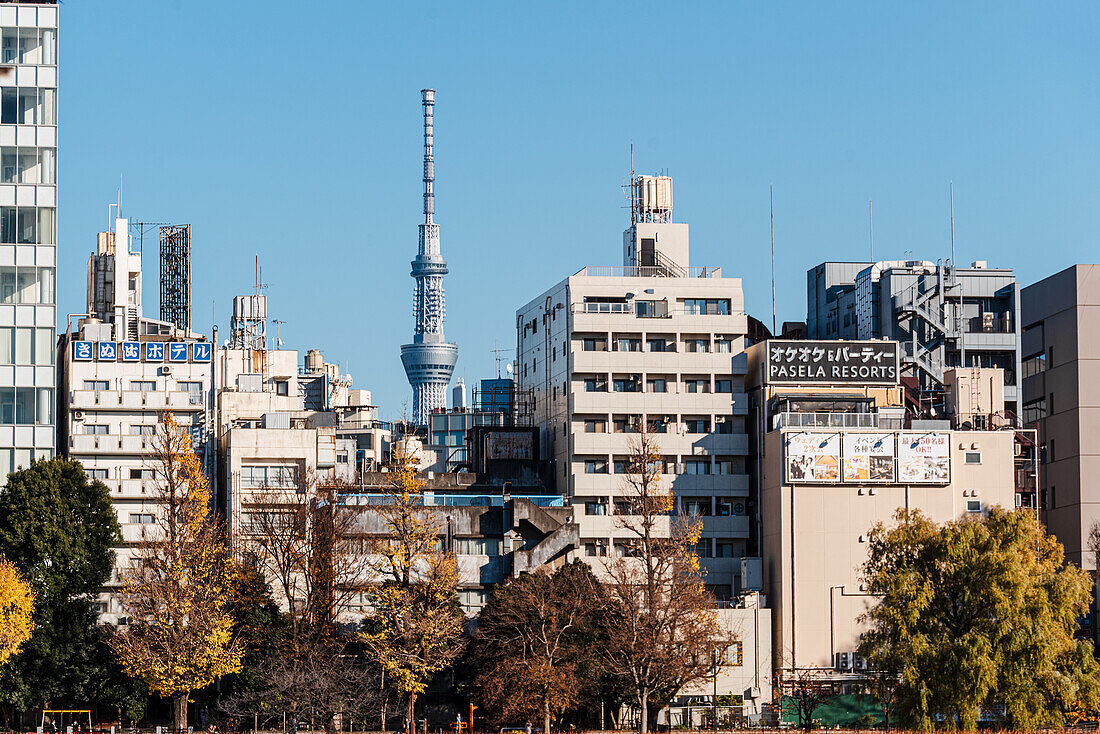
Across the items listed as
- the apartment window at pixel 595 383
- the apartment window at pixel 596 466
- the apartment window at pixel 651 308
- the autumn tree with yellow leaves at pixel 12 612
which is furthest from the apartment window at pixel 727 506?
the autumn tree with yellow leaves at pixel 12 612

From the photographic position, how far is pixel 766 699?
10544 cm

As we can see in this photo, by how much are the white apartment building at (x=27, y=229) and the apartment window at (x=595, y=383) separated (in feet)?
126

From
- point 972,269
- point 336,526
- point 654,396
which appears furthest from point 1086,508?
point 336,526

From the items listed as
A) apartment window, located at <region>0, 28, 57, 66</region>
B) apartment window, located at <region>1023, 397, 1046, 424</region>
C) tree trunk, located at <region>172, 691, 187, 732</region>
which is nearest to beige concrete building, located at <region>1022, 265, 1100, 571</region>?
apartment window, located at <region>1023, 397, 1046, 424</region>

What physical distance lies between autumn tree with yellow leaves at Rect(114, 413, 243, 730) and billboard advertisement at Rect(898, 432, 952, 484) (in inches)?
1789

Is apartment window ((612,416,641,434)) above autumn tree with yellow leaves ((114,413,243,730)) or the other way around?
above

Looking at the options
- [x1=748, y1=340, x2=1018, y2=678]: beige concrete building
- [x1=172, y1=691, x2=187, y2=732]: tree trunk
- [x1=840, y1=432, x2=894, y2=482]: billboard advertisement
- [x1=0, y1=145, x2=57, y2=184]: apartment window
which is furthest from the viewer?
[x1=840, y1=432, x2=894, y2=482]: billboard advertisement

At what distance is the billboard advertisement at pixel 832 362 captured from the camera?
4641 inches

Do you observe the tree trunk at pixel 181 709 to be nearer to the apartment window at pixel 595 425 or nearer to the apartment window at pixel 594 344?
the apartment window at pixel 595 425

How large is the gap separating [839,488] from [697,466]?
43.1 feet

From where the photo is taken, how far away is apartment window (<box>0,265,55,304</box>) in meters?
105

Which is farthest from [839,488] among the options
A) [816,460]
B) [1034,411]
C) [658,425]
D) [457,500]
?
[1034,411]

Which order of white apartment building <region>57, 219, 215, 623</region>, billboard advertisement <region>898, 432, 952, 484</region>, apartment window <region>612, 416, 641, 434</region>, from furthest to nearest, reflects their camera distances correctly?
white apartment building <region>57, 219, 215, 623</region>
apartment window <region>612, 416, 641, 434</region>
billboard advertisement <region>898, 432, 952, 484</region>

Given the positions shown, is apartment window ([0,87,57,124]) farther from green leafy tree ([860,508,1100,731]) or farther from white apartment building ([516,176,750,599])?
green leafy tree ([860,508,1100,731])
